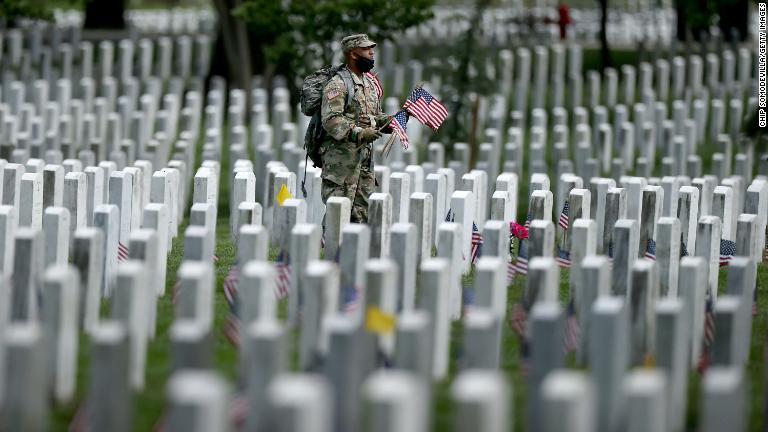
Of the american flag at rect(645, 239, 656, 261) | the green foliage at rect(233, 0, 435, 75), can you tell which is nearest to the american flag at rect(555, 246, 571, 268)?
the american flag at rect(645, 239, 656, 261)

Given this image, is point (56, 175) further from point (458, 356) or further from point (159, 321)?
point (458, 356)

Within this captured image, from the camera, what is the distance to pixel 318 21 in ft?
51.2

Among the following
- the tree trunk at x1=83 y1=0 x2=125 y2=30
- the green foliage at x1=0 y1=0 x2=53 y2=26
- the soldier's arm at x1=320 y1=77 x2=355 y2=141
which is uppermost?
the tree trunk at x1=83 y1=0 x2=125 y2=30

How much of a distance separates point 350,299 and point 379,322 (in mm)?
928

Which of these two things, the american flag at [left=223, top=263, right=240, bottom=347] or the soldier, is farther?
the soldier

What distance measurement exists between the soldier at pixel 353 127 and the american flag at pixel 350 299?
240 cm

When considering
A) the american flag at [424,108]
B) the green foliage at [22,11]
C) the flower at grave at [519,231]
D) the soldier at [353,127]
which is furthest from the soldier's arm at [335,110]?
the green foliage at [22,11]

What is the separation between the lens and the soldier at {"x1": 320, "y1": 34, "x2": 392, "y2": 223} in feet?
31.8

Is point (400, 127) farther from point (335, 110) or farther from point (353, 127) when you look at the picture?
point (335, 110)

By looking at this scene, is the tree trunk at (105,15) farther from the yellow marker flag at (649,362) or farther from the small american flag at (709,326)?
the yellow marker flag at (649,362)

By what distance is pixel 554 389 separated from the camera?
5.07 metres

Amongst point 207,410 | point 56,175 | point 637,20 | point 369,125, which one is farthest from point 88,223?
point 637,20

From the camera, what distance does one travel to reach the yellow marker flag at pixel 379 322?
6.45 meters

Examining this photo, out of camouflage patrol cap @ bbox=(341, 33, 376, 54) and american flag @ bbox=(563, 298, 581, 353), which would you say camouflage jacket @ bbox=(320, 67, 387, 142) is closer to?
camouflage patrol cap @ bbox=(341, 33, 376, 54)
